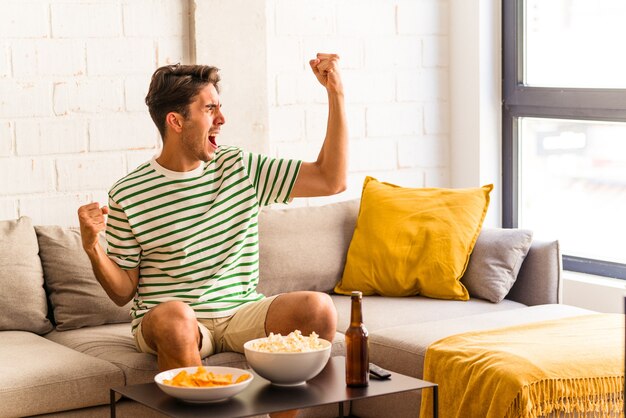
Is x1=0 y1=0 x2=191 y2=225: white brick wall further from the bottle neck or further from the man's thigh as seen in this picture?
the bottle neck

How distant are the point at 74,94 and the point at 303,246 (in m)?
0.97

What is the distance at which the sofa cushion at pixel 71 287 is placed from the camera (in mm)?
Result: 3402

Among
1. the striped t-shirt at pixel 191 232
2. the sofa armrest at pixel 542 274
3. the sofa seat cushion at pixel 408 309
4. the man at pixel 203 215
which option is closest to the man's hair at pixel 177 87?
the man at pixel 203 215

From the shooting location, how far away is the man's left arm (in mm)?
2971

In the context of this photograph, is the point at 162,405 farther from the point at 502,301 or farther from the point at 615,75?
the point at 615,75

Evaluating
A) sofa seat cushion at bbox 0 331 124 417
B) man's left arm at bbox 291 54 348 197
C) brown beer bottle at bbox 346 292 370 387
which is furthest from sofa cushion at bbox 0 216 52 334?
brown beer bottle at bbox 346 292 370 387

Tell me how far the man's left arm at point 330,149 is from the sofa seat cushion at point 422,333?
0.50 m

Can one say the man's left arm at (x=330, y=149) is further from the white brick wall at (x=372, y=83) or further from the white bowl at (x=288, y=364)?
the white brick wall at (x=372, y=83)

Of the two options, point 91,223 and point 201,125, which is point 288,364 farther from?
point 201,125

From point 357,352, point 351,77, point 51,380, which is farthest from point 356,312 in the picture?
point 351,77

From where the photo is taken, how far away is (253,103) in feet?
13.4

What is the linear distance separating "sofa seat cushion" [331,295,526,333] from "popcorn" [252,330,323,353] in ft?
2.96

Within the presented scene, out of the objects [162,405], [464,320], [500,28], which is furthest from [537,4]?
[162,405]

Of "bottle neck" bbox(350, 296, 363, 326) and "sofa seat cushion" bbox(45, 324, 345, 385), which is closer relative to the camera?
"bottle neck" bbox(350, 296, 363, 326)
